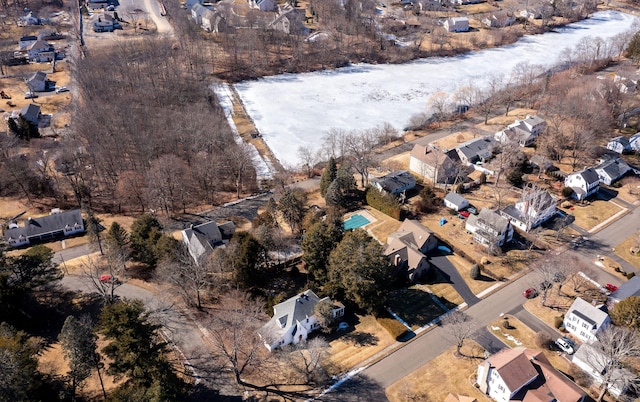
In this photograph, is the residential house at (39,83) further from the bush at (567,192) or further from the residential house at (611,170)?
the residential house at (611,170)

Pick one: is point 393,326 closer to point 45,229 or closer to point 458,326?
point 458,326

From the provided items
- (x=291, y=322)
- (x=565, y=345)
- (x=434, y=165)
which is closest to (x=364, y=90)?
(x=434, y=165)

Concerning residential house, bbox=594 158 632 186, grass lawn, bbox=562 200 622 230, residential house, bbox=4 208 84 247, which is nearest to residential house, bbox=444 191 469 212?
grass lawn, bbox=562 200 622 230

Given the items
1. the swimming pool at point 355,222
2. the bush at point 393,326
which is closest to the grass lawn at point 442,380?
the bush at point 393,326

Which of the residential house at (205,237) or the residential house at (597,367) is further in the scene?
the residential house at (205,237)

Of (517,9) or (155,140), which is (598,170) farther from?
(517,9)

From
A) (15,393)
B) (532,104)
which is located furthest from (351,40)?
(15,393)

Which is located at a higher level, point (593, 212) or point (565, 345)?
point (593, 212)

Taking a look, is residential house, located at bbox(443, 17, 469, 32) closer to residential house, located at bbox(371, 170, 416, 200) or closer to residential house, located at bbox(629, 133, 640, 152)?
residential house, located at bbox(629, 133, 640, 152)
